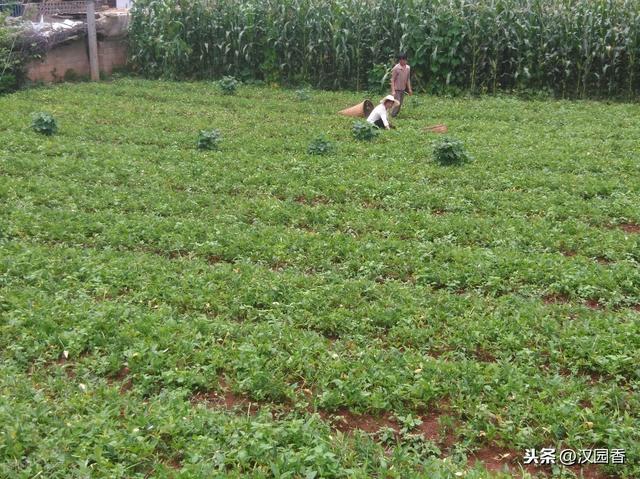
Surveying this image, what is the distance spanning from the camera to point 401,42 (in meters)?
19.7

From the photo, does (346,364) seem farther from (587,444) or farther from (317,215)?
(317,215)

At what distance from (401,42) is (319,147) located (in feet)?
29.9

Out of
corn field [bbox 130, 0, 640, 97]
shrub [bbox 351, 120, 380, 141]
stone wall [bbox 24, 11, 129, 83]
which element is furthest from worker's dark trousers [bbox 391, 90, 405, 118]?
stone wall [bbox 24, 11, 129, 83]

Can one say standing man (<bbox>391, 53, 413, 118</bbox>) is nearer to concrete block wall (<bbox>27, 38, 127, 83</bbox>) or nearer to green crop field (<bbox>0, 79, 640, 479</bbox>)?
green crop field (<bbox>0, 79, 640, 479</bbox>)

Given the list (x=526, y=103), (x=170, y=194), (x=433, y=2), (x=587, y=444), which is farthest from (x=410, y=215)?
(x=433, y=2)

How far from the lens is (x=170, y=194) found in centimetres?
947

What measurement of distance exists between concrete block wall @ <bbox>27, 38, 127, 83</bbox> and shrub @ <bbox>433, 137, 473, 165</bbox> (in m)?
12.4

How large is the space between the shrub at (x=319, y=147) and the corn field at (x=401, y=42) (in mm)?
8077

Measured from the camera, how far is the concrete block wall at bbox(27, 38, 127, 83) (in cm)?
1902

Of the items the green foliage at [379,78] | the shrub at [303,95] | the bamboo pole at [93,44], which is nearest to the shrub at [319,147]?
the shrub at [303,95]

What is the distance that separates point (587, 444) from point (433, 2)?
A: 17.4 meters

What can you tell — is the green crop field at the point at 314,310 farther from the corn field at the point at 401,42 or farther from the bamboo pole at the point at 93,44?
the bamboo pole at the point at 93,44

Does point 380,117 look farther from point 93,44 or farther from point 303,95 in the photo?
point 93,44

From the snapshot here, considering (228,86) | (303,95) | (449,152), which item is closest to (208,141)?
(449,152)
